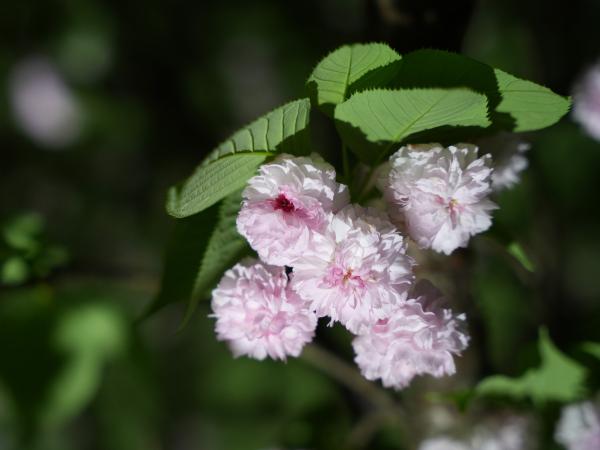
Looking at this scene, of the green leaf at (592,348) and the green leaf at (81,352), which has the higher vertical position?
the green leaf at (592,348)

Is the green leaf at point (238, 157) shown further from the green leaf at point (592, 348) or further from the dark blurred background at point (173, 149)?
the dark blurred background at point (173, 149)

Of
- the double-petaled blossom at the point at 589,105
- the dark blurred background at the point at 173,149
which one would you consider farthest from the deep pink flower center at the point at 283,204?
the dark blurred background at the point at 173,149

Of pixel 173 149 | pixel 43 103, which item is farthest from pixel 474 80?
pixel 43 103

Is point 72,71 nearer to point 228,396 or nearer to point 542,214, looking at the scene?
point 228,396

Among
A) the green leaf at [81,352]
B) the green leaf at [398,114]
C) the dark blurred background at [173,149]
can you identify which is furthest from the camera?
the dark blurred background at [173,149]

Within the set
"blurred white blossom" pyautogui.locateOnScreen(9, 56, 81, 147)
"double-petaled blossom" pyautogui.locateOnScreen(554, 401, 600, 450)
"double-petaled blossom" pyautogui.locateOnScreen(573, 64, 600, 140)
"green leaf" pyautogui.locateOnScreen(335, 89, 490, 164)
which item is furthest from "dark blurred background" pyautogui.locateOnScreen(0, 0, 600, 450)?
"green leaf" pyautogui.locateOnScreen(335, 89, 490, 164)

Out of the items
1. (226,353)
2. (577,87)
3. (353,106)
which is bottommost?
(226,353)

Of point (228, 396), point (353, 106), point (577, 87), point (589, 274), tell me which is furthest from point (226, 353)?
point (353, 106)
